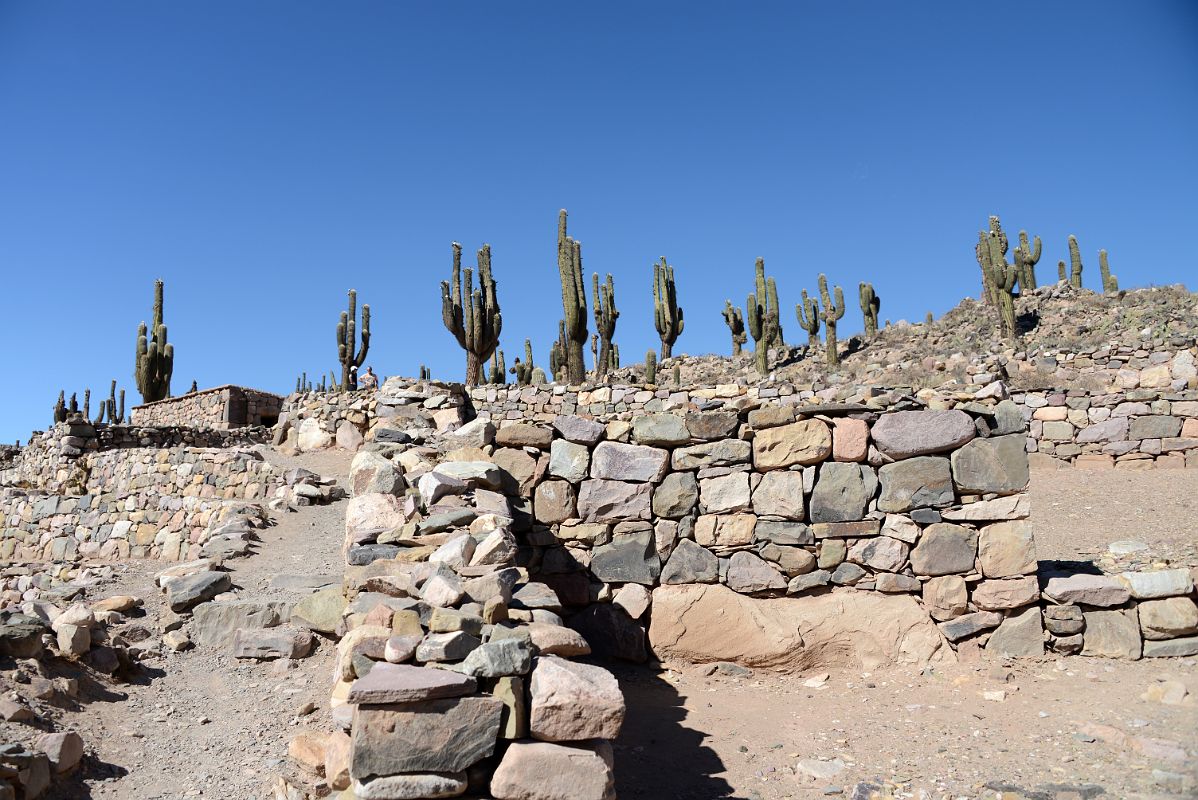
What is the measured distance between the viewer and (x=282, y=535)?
912 centimetres

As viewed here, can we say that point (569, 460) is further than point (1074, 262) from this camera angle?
No

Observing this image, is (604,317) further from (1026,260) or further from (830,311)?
(1026,260)

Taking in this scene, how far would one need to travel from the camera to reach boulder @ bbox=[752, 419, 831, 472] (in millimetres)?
5637

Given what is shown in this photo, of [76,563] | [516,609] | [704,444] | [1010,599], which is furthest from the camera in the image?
[76,563]

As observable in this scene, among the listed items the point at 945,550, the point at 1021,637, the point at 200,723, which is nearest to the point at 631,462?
the point at 945,550

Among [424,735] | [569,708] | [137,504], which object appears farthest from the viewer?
[137,504]

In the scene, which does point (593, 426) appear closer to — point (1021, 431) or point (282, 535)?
point (1021, 431)

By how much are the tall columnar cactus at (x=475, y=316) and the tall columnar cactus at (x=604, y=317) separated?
4.43 meters

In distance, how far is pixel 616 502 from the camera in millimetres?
5844

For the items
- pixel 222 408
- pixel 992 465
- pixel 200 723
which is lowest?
pixel 200 723

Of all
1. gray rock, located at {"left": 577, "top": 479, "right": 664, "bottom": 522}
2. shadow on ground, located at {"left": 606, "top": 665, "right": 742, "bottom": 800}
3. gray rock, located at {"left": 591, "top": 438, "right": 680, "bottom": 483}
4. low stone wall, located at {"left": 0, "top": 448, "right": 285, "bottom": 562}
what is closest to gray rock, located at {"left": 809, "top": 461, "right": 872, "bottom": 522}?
gray rock, located at {"left": 591, "top": 438, "right": 680, "bottom": 483}

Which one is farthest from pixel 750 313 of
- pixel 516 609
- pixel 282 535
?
pixel 516 609

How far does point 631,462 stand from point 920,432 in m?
2.14

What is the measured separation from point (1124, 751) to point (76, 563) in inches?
476
